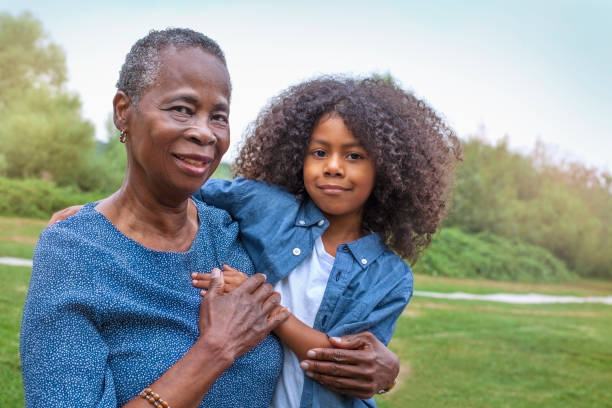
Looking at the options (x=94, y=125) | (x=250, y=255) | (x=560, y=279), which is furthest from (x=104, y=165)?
(x=250, y=255)

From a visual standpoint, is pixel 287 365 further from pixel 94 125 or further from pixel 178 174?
pixel 94 125

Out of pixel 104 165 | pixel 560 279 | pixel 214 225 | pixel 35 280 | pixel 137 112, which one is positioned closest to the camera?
pixel 35 280

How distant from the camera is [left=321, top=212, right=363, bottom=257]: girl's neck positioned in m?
2.78

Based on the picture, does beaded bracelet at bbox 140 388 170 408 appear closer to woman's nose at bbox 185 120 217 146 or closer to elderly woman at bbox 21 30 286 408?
elderly woman at bbox 21 30 286 408

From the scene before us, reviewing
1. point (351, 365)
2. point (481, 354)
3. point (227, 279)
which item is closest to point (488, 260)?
point (481, 354)

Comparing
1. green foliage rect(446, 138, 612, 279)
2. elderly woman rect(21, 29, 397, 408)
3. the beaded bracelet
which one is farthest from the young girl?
green foliage rect(446, 138, 612, 279)

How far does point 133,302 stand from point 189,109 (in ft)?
2.15

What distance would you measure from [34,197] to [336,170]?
17.0m

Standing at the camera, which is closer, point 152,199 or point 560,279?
point 152,199

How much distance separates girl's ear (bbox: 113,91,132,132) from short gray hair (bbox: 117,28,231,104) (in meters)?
0.02

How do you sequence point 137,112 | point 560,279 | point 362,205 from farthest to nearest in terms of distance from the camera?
point 560,279
point 362,205
point 137,112

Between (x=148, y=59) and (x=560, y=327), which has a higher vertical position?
(x=148, y=59)

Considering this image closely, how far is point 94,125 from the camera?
19.8m

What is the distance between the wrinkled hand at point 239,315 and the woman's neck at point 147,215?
0.70ft
